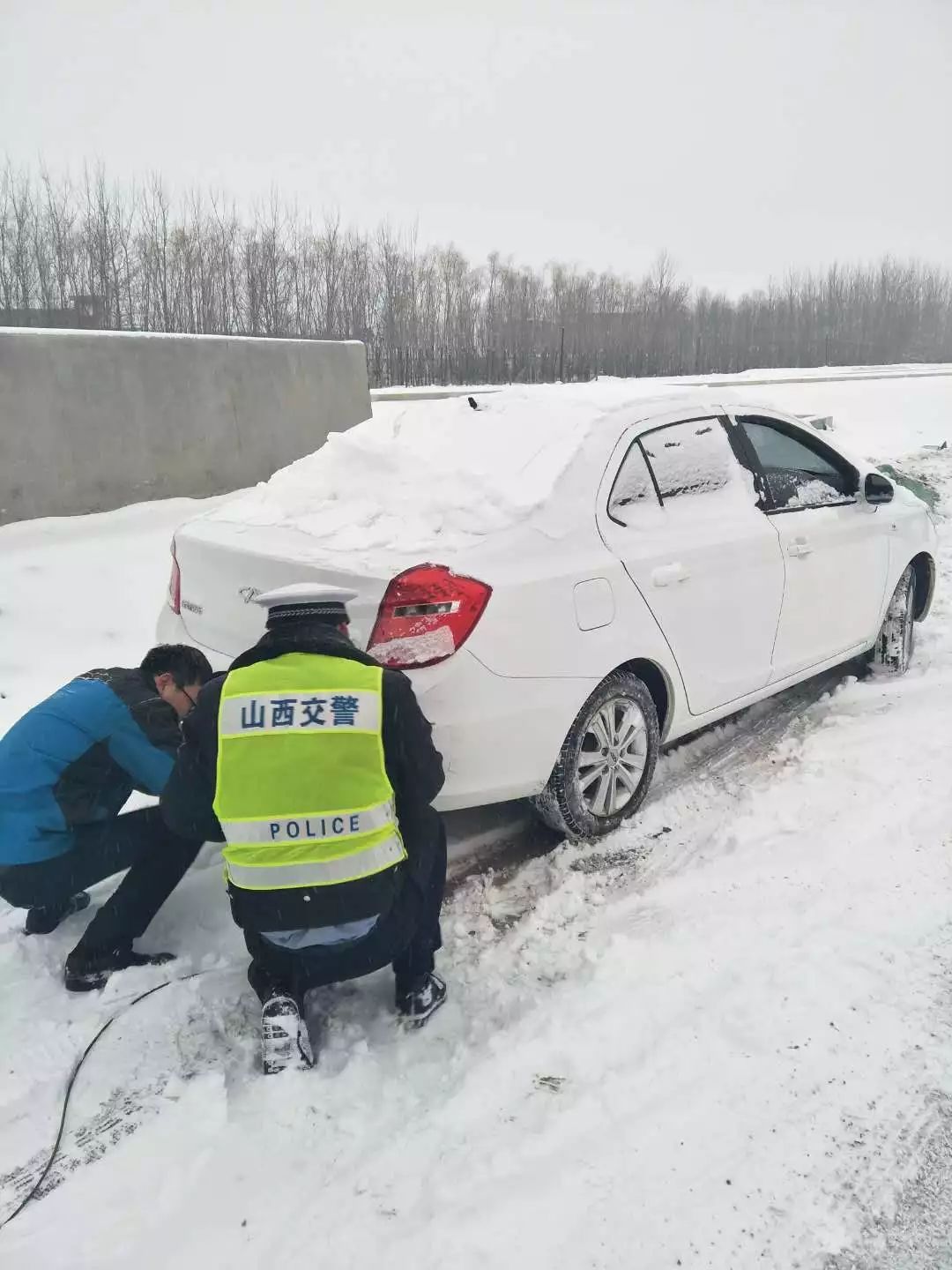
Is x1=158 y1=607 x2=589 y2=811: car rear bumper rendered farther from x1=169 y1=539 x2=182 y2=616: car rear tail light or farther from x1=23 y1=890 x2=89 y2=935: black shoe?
x1=23 y1=890 x2=89 y2=935: black shoe

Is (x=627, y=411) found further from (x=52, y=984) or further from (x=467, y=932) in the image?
(x=52, y=984)

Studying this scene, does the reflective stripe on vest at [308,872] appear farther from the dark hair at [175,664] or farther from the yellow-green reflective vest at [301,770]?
the dark hair at [175,664]

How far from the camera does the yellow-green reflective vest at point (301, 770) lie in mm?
2172

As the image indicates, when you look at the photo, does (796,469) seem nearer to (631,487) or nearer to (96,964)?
(631,487)

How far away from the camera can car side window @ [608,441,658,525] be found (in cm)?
334

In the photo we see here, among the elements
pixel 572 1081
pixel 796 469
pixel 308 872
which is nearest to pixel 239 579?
pixel 308 872

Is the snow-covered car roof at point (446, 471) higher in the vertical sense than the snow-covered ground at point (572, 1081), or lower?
higher

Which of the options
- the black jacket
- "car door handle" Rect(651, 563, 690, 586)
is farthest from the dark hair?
"car door handle" Rect(651, 563, 690, 586)

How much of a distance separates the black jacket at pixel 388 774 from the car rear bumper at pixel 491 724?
36cm

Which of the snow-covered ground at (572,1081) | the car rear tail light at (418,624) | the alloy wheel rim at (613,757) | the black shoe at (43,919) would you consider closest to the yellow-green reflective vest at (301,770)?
the car rear tail light at (418,624)

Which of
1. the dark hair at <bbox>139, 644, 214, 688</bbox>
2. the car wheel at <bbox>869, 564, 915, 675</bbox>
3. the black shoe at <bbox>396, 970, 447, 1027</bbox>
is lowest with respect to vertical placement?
the black shoe at <bbox>396, 970, 447, 1027</bbox>

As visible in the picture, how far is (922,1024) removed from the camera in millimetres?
2471

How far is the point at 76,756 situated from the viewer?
268 cm

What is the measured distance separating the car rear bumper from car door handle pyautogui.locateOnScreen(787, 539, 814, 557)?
1.51m
